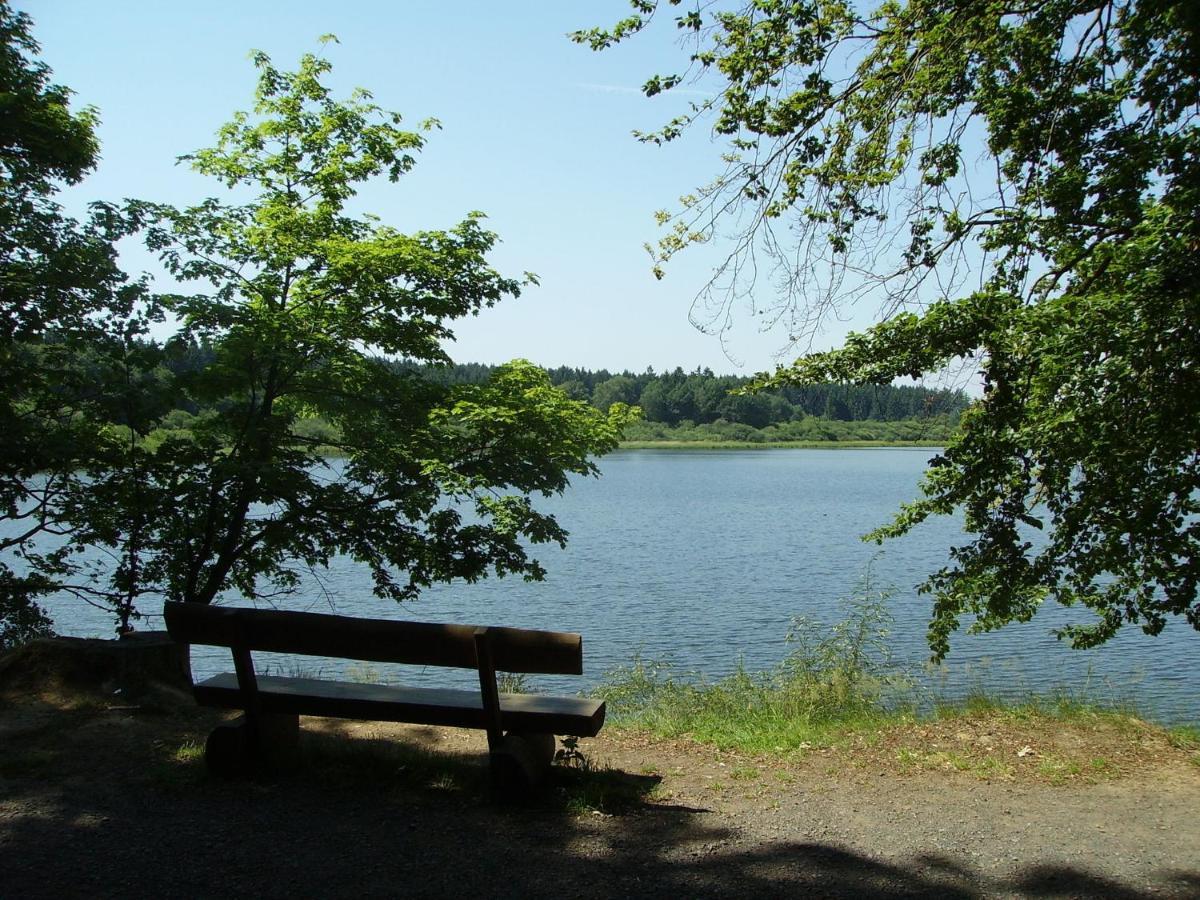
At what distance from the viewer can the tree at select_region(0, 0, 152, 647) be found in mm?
7586

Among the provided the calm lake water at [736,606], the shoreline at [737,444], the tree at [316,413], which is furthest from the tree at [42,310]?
the shoreline at [737,444]

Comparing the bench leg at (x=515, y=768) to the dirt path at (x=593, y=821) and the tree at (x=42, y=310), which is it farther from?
the tree at (x=42, y=310)

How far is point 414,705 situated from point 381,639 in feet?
1.35

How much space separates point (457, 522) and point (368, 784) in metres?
3.41

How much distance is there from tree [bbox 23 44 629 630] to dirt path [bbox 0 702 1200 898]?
2405 millimetres

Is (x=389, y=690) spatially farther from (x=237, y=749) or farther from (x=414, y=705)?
(x=237, y=749)

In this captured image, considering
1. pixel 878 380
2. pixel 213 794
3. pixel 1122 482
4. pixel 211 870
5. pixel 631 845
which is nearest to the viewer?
pixel 211 870

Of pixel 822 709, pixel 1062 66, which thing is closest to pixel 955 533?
pixel 822 709

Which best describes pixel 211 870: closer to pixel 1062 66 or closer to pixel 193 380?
pixel 193 380

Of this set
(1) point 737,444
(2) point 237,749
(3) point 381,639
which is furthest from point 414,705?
(1) point 737,444

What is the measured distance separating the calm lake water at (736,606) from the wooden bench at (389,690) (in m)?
5.85

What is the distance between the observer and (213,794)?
454 centimetres

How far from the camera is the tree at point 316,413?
303 inches

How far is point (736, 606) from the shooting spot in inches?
654
